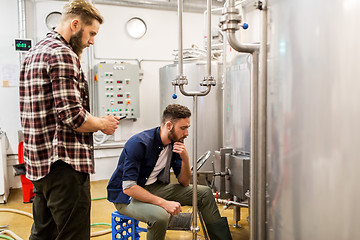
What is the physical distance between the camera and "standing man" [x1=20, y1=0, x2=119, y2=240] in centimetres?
134

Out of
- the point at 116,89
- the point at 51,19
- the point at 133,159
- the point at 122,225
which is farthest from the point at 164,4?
the point at 122,225

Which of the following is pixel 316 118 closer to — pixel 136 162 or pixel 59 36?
pixel 59 36

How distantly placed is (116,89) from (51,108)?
296 centimetres

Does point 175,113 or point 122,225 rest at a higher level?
point 175,113

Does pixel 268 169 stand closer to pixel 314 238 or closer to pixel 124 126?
pixel 314 238

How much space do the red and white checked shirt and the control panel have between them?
2.83 metres

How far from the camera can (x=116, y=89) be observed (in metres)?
4.31

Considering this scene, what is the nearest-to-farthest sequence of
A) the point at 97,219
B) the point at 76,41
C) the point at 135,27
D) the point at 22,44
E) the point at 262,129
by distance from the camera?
the point at 262,129 < the point at 76,41 < the point at 97,219 < the point at 22,44 < the point at 135,27

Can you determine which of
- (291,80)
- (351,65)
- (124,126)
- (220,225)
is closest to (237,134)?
(220,225)

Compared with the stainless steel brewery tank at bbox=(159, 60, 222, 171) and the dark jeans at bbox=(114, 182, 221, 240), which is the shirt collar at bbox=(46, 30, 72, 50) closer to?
the dark jeans at bbox=(114, 182, 221, 240)

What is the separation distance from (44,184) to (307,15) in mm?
1177

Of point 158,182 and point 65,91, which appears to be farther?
point 158,182

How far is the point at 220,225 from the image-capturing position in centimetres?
200

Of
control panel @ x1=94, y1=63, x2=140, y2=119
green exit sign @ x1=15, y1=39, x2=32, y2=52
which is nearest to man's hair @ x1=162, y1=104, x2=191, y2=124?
control panel @ x1=94, y1=63, x2=140, y2=119
